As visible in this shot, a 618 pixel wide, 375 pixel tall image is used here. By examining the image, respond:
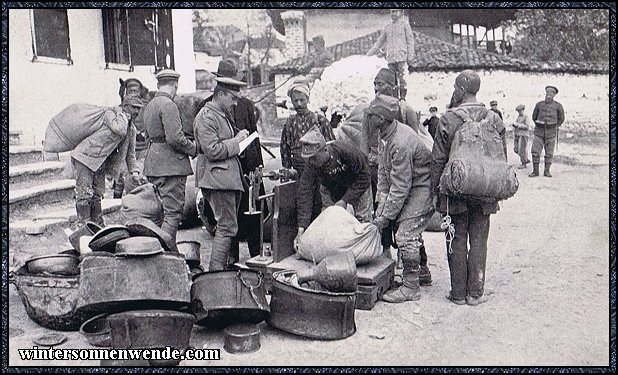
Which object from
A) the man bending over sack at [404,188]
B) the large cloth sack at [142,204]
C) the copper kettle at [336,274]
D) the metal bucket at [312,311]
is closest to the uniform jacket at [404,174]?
the man bending over sack at [404,188]

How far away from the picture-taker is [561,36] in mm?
21531

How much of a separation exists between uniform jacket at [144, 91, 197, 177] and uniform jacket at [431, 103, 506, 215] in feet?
7.64

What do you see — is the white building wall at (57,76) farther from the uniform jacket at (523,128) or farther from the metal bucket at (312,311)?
the uniform jacket at (523,128)

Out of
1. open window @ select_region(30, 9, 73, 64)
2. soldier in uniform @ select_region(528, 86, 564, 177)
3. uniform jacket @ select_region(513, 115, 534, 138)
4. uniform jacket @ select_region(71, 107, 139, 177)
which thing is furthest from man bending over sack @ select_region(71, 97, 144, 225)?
uniform jacket @ select_region(513, 115, 534, 138)

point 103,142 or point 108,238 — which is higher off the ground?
point 103,142

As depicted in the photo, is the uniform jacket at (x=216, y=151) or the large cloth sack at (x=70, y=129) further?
the large cloth sack at (x=70, y=129)

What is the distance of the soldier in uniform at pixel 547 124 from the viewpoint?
1291cm

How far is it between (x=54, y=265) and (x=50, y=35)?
5.72 metres

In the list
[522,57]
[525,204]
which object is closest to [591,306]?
[525,204]

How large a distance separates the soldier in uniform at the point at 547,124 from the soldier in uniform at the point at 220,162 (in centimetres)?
940

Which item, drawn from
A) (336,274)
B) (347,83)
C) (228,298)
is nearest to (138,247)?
(228,298)

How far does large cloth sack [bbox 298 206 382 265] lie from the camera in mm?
5105

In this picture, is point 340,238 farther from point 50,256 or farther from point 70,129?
point 70,129

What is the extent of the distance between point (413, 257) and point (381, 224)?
1.34ft
